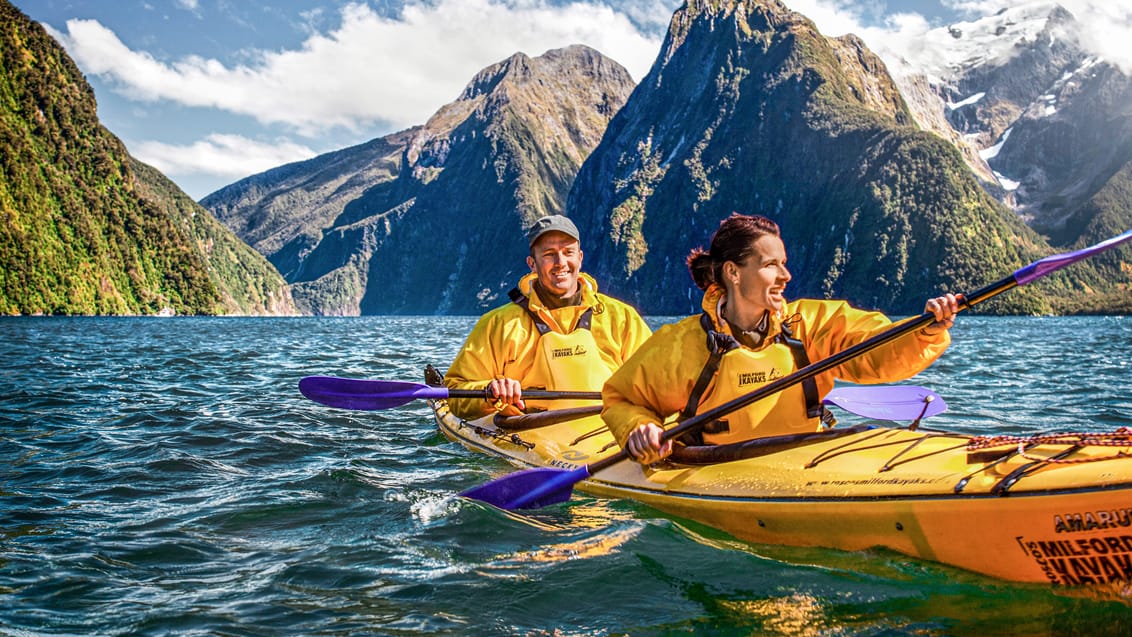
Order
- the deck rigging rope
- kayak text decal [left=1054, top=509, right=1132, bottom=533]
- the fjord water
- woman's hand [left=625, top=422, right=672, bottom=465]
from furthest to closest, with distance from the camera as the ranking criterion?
1. woman's hand [left=625, top=422, right=672, bottom=465]
2. the fjord water
3. the deck rigging rope
4. kayak text decal [left=1054, top=509, right=1132, bottom=533]

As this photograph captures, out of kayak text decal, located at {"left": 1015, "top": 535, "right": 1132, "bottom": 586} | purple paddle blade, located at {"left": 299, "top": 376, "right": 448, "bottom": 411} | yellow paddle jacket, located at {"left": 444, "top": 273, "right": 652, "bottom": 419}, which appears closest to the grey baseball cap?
yellow paddle jacket, located at {"left": 444, "top": 273, "right": 652, "bottom": 419}

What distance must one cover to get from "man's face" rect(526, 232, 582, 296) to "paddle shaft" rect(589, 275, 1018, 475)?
2909 mm

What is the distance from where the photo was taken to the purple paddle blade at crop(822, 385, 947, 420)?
613 cm

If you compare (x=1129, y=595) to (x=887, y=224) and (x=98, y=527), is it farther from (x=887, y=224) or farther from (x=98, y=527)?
(x=887, y=224)

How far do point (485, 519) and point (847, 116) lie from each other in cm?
19512

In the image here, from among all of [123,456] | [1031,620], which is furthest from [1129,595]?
[123,456]

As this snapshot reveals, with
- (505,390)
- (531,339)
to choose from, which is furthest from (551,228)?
(505,390)

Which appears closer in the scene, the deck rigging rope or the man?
the deck rigging rope

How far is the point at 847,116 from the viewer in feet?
605

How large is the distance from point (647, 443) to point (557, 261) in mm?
3190

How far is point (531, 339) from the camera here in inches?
323

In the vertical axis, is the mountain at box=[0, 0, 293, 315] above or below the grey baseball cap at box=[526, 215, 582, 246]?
above

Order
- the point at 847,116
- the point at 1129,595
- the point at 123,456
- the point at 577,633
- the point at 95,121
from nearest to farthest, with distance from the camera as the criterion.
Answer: the point at 1129,595 → the point at 577,633 → the point at 123,456 → the point at 95,121 → the point at 847,116

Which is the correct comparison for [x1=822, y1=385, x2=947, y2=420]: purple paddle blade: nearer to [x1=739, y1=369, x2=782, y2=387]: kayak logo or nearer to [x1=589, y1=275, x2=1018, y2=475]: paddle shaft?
[x1=739, y1=369, x2=782, y2=387]: kayak logo
